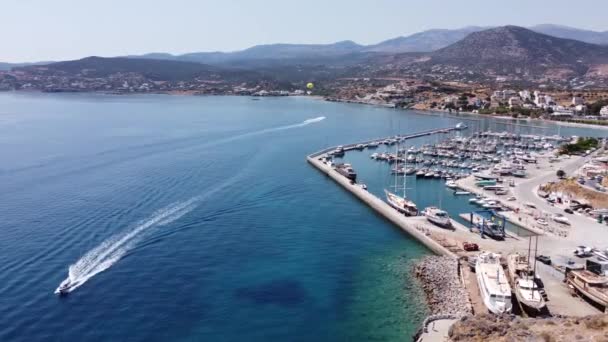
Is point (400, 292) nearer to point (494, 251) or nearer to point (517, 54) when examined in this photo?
point (494, 251)

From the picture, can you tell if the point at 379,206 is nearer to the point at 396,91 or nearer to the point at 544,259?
the point at 544,259

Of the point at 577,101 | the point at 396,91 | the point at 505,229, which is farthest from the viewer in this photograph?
the point at 396,91

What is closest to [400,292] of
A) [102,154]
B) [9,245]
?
[9,245]

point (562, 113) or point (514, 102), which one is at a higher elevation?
point (514, 102)

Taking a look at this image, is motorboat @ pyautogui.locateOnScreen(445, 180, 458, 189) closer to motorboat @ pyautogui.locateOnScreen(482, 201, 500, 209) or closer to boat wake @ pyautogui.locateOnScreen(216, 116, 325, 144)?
motorboat @ pyautogui.locateOnScreen(482, 201, 500, 209)

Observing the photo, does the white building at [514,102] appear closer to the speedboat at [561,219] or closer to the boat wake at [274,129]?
the boat wake at [274,129]

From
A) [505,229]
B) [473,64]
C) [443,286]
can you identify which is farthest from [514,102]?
[473,64]
